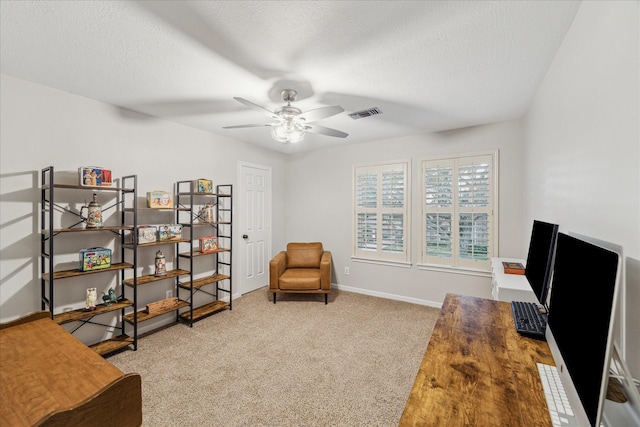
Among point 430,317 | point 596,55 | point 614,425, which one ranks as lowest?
point 430,317

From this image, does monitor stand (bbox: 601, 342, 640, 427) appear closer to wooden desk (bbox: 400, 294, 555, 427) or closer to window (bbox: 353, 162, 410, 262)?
wooden desk (bbox: 400, 294, 555, 427)

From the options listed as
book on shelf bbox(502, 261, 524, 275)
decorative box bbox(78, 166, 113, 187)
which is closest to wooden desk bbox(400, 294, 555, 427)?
book on shelf bbox(502, 261, 524, 275)

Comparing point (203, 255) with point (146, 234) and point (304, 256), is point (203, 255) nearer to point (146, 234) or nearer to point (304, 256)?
point (146, 234)

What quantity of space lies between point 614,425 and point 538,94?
255 centimetres

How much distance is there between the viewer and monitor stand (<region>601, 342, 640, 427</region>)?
0.77 metres

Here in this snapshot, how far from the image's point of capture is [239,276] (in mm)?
4324

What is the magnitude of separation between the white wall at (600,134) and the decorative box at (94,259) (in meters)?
3.51

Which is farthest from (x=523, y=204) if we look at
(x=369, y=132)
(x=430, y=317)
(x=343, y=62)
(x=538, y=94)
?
(x=343, y=62)

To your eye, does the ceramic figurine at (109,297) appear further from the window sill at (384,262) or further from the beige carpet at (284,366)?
the window sill at (384,262)

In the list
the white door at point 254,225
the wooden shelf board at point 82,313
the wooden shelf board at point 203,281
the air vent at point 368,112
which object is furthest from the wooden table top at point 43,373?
the white door at point 254,225

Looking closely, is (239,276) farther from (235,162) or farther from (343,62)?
(343,62)

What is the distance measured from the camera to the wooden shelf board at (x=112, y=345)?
255cm

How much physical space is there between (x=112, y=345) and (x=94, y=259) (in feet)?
2.80

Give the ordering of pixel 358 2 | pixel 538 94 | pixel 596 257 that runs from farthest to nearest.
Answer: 1. pixel 538 94
2. pixel 358 2
3. pixel 596 257
